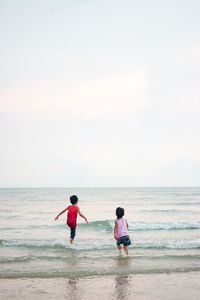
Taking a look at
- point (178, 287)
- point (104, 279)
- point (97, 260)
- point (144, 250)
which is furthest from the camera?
point (144, 250)

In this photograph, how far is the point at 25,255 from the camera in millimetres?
9453

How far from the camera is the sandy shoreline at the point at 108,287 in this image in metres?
5.45

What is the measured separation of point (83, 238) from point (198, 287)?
779cm

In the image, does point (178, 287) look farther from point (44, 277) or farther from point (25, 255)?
point (25, 255)

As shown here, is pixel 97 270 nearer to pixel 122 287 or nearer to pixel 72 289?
pixel 122 287

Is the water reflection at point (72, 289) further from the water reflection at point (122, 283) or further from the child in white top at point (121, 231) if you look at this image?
the child in white top at point (121, 231)

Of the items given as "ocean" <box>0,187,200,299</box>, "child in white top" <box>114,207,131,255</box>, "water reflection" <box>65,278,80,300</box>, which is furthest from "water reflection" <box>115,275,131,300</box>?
"child in white top" <box>114,207,131,255</box>

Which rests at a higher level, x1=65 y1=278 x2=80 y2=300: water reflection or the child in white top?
the child in white top

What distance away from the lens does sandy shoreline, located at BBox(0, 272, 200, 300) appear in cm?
545

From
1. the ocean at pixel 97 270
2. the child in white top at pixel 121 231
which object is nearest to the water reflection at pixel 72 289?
the ocean at pixel 97 270

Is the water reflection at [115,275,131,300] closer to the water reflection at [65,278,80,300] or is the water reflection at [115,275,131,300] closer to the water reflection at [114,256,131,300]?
the water reflection at [114,256,131,300]

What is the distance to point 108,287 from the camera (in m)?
5.96

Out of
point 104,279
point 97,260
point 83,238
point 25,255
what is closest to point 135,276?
point 104,279

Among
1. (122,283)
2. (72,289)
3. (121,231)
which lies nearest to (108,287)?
(122,283)
